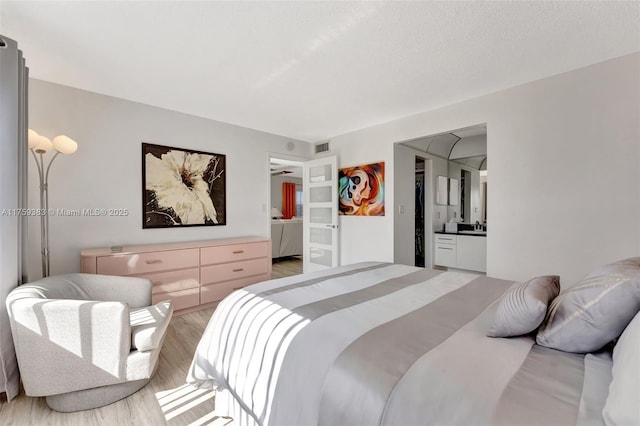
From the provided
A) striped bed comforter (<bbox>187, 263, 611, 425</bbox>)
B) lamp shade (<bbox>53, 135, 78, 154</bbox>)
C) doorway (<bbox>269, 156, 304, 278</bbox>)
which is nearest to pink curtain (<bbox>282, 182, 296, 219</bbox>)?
doorway (<bbox>269, 156, 304, 278</bbox>)

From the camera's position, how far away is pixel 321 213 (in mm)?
4629

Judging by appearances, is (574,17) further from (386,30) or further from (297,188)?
(297,188)

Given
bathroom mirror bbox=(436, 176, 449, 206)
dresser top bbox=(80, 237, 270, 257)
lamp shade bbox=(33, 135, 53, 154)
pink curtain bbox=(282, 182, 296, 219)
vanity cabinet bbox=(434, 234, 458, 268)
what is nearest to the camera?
lamp shade bbox=(33, 135, 53, 154)

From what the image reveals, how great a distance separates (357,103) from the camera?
10.5 feet

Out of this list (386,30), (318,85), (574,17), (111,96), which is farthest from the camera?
(111,96)

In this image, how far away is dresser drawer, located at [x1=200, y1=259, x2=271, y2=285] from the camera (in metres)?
3.21

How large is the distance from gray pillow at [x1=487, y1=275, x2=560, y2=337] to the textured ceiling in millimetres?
1706

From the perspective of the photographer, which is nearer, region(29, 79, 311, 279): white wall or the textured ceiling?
the textured ceiling

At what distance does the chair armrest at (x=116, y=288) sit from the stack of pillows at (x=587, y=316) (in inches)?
93.8

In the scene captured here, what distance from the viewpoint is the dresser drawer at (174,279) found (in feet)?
9.34

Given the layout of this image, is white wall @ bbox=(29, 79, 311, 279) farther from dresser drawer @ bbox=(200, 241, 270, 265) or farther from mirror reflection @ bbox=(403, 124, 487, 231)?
mirror reflection @ bbox=(403, 124, 487, 231)

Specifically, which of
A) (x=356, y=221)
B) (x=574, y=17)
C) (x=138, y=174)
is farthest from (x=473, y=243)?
(x=138, y=174)

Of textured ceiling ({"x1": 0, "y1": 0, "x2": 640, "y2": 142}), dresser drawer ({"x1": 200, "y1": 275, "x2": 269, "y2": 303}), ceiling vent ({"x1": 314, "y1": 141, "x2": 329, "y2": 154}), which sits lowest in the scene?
dresser drawer ({"x1": 200, "y1": 275, "x2": 269, "y2": 303})

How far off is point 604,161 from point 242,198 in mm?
4000
